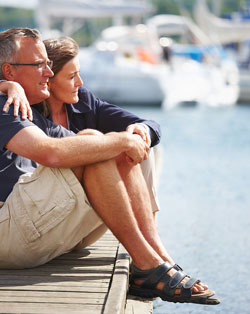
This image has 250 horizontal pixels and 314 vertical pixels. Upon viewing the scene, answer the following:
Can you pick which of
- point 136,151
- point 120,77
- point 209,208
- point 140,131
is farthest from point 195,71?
point 136,151

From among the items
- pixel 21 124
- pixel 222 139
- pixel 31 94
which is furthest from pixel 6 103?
pixel 222 139

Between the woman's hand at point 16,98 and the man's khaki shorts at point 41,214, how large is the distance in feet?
0.86

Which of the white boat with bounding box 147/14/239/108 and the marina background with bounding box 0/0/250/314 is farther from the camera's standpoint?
the white boat with bounding box 147/14/239/108

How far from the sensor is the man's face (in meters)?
3.13

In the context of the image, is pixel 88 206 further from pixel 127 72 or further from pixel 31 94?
pixel 127 72

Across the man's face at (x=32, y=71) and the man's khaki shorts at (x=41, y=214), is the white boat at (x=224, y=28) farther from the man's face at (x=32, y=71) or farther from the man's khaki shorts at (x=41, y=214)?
the man's khaki shorts at (x=41, y=214)

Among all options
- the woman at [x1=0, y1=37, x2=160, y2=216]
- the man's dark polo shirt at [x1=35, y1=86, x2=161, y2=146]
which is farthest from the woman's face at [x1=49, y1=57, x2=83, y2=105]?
the man's dark polo shirt at [x1=35, y1=86, x2=161, y2=146]

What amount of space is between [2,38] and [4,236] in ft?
3.02

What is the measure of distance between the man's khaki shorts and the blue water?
1148mm

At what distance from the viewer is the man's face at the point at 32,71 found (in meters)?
3.13

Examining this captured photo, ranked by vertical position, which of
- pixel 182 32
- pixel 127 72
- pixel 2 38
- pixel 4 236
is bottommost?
pixel 182 32

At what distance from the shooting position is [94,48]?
26.1 m

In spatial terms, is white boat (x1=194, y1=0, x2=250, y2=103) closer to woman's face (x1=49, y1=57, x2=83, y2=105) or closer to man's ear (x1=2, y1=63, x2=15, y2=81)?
woman's face (x1=49, y1=57, x2=83, y2=105)

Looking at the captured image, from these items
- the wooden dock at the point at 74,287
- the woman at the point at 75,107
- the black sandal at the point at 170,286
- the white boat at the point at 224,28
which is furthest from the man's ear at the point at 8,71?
the white boat at the point at 224,28
